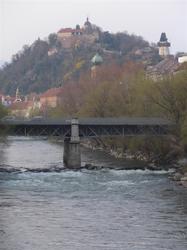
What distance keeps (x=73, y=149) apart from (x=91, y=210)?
68.7 ft

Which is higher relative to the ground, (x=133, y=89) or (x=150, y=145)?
(x=133, y=89)

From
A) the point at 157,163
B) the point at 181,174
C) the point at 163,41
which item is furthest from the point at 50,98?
the point at 181,174

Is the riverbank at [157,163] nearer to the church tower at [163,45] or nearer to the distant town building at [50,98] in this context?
the distant town building at [50,98]

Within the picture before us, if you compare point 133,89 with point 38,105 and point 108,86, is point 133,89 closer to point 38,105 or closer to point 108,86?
point 108,86

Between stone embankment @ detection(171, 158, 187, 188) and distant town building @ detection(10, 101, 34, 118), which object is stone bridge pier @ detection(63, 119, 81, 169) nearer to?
stone embankment @ detection(171, 158, 187, 188)

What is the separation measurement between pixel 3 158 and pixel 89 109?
1675 cm

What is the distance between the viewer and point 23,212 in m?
30.3

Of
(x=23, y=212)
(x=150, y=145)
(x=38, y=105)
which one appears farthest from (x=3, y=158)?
(x=38, y=105)

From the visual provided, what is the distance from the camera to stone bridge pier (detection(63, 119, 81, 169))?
51.4 meters

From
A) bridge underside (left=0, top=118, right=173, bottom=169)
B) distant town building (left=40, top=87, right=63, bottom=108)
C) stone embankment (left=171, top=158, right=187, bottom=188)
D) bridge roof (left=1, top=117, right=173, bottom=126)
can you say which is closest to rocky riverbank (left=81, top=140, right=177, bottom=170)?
stone embankment (left=171, top=158, right=187, bottom=188)

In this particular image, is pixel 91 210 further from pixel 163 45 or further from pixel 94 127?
pixel 163 45

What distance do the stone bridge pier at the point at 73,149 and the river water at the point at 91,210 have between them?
11.3 ft

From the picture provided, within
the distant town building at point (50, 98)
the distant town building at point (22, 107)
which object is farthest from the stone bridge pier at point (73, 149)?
the distant town building at point (22, 107)

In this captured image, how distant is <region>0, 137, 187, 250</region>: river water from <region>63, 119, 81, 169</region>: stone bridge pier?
3.46m
